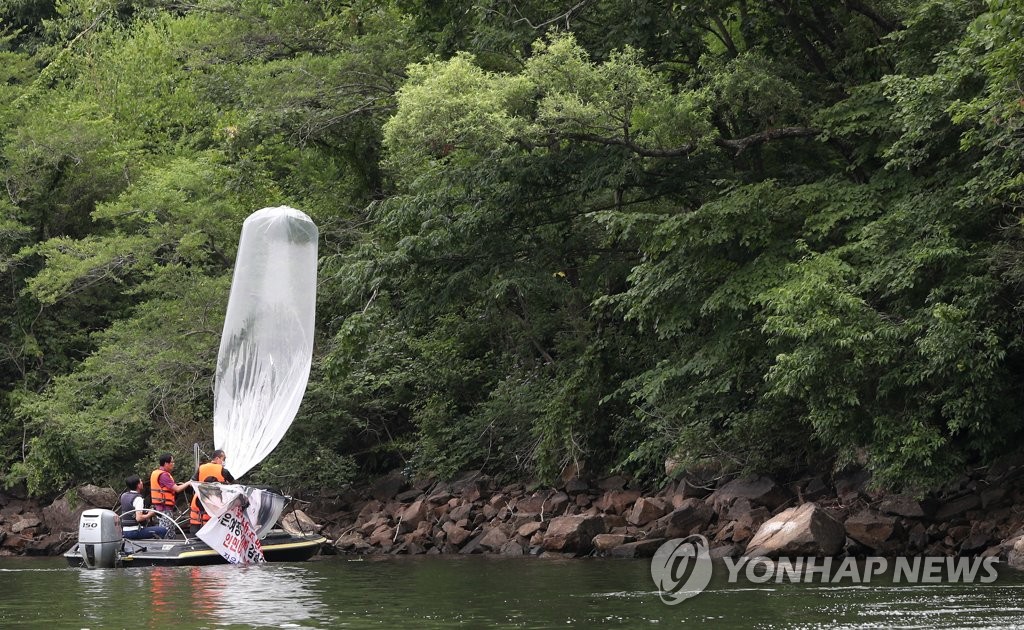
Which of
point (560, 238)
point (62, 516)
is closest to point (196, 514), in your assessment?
point (560, 238)

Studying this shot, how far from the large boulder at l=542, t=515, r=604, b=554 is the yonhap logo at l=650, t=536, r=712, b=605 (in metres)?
1.31

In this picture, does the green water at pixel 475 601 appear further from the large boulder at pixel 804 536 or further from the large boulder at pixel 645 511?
the large boulder at pixel 645 511

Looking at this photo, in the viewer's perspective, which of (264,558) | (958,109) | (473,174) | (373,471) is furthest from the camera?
(373,471)

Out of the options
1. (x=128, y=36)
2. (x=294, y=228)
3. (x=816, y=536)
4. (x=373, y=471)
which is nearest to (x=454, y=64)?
(x=294, y=228)

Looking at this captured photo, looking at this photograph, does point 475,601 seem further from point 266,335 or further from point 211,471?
point 211,471

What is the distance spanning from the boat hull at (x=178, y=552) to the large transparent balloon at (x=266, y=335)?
1555 millimetres

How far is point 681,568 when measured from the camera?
18.4m

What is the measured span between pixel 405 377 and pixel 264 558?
24.6 ft

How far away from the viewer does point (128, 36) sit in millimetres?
42031

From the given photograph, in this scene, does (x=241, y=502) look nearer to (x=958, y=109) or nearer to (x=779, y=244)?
(x=779, y=244)

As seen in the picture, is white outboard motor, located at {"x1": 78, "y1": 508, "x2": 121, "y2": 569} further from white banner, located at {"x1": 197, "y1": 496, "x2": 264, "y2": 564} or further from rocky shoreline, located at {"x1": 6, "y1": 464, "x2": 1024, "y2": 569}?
rocky shoreline, located at {"x1": 6, "y1": 464, "x2": 1024, "y2": 569}

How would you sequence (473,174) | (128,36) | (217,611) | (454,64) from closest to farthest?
(217,611) < (454,64) < (473,174) < (128,36)

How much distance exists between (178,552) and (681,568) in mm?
→ 7671

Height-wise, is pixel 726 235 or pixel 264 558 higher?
pixel 726 235
